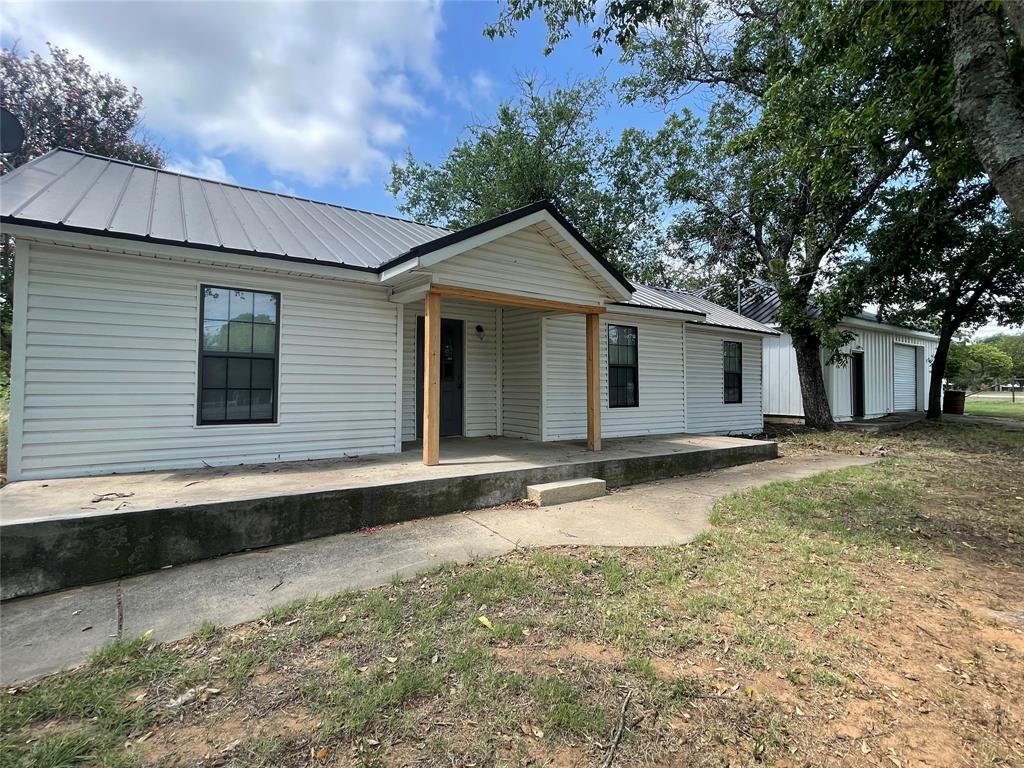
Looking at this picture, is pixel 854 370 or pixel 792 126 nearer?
pixel 792 126

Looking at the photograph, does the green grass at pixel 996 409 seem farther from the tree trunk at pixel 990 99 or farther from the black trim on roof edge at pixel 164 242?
the black trim on roof edge at pixel 164 242

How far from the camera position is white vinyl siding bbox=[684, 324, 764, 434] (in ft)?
36.8

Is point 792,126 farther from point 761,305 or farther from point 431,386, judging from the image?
point 761,305

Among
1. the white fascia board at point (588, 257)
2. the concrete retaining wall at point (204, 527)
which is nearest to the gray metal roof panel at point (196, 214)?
the concrete retaining wall at point (204, 527)

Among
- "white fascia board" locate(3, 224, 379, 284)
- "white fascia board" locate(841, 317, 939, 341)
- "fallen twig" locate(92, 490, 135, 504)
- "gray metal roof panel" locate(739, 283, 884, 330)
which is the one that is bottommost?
"fallen twig" locate(92, 490, 135, 504)

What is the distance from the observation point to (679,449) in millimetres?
8258

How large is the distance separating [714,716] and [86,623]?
12.3 ft

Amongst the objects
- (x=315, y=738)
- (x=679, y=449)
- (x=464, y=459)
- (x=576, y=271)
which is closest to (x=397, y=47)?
(x=576, y=271)

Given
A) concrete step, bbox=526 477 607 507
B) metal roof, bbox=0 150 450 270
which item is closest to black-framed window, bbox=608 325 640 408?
concrete step, bbox=526 477 607 507

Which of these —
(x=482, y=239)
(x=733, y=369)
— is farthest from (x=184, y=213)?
(x=733, y=369)

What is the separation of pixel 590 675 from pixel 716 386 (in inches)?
409

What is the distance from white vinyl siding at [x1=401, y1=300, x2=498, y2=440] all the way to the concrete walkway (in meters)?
3.31

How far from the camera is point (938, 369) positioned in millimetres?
15914

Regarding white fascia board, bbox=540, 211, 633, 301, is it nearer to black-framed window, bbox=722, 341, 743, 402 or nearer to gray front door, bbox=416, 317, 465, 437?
gray front door, bbox=416, 317, 465, 437
